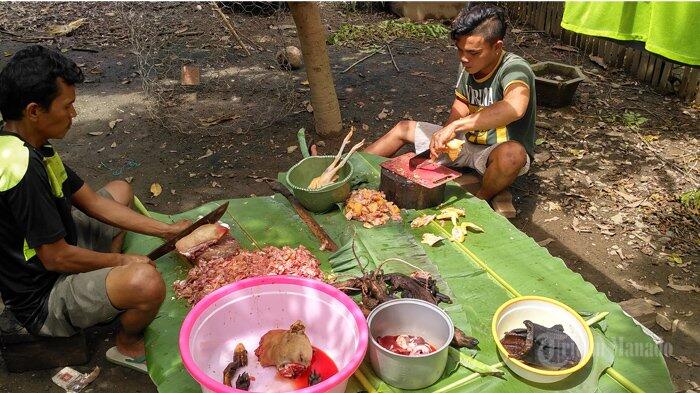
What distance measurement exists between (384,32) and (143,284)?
24.6ft

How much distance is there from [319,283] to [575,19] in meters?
4.19

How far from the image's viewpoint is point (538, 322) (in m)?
2.98

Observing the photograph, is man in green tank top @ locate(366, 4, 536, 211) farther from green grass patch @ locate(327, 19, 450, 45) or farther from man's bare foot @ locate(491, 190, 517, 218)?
green grass patch @ locate(327, 19, 450, 45)

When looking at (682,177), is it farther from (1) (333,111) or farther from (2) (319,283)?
(2) (319,283)

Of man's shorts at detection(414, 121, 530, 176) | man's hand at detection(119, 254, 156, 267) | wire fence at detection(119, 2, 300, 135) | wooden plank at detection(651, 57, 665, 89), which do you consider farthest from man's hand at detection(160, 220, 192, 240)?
wooden plank at detection(651, 57, 665, 89)

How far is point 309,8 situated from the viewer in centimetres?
524

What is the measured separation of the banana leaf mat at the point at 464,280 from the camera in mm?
2721

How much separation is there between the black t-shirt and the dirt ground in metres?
0.61

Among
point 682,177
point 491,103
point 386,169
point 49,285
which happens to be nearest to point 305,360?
point 49,285

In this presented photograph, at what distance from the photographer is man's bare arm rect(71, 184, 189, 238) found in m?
3.37

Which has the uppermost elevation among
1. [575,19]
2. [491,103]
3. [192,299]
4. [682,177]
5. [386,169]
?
[575,19]

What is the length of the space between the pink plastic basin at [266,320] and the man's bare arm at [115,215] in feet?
3.12

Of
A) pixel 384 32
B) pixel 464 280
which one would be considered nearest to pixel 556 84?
pixel 384 32

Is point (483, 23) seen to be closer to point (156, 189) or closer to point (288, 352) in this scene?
point (288, 352)
